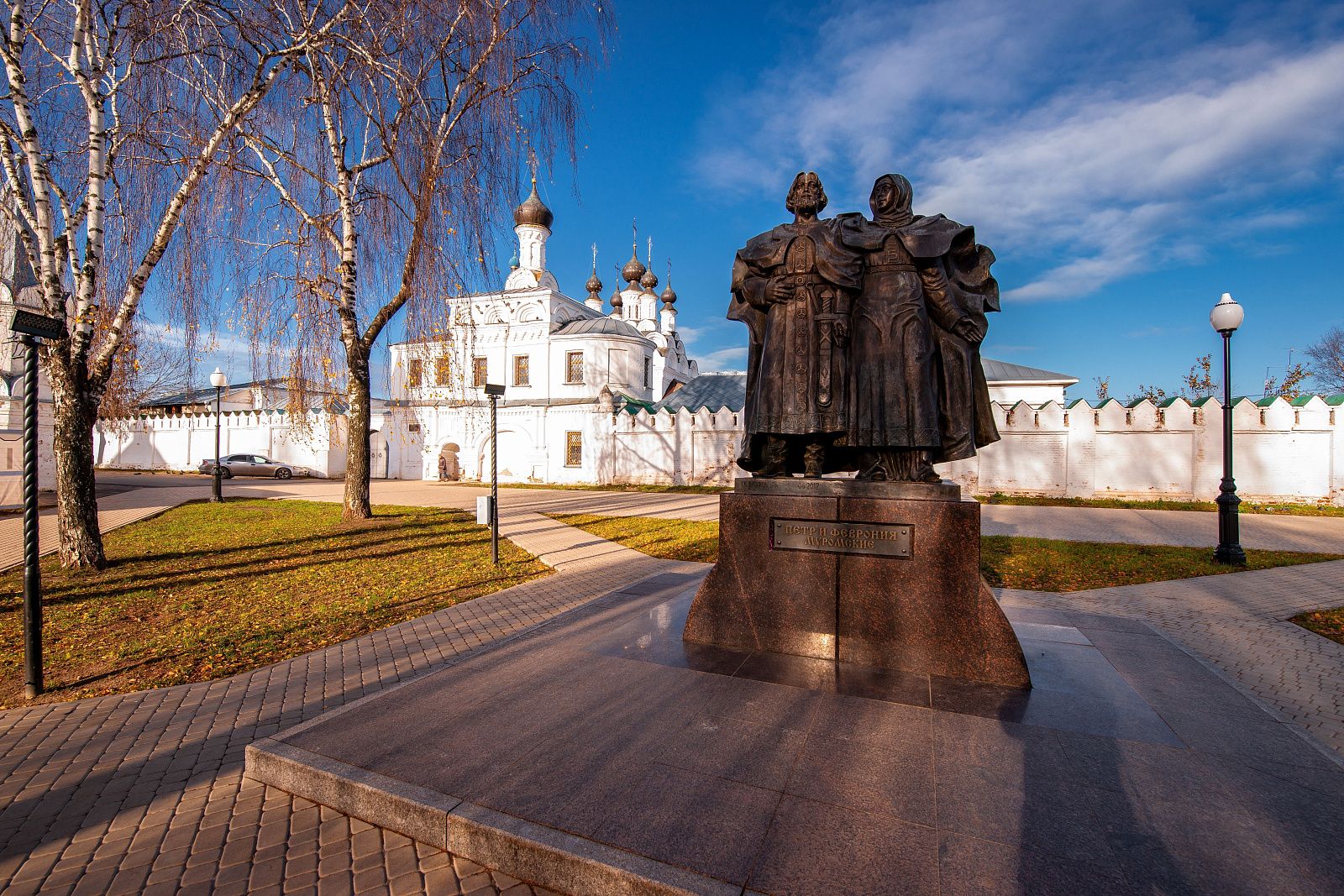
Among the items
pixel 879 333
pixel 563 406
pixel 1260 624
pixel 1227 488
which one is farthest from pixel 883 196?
A: pixel 563 406

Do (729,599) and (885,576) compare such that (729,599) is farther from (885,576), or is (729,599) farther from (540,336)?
(540,336)

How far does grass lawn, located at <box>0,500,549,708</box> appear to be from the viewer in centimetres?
509

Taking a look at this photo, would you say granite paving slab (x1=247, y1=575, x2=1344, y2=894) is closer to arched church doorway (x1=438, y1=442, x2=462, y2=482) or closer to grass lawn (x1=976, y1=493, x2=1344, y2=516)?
grass lawn (x1=976, y1=493, x2=1344, y2=516)

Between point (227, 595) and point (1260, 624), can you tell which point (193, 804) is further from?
point (1260, 624)

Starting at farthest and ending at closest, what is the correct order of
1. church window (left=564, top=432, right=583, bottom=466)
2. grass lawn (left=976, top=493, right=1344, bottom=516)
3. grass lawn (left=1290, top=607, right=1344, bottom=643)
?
church window (left=564, top=432, right=583, bottom=466)
grass lawn (left=976, top=493, right=1344, bottom=516)
grass lawn (left=1290, top=607, right=1344, bottom=643)

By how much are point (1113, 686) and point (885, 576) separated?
1485 millimetres

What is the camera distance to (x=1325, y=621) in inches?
245

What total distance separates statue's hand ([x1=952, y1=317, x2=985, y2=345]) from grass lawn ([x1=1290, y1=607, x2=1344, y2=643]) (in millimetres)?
4907

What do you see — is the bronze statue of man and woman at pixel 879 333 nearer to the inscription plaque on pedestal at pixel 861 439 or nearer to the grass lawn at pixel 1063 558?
the inscription plaque on pedestal at pixel 861 439

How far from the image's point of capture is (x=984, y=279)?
14.4 feet

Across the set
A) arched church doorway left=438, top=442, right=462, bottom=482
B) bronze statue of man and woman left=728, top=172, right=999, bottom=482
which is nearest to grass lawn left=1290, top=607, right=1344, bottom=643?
bronze statue of man and woman left=728, top=172, right=999, bottom=482

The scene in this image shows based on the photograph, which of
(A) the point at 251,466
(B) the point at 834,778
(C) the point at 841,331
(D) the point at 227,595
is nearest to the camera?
(B) the point at 834,778

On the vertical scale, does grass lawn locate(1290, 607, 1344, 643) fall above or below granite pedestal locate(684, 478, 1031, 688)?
below

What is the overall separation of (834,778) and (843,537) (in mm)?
1652
